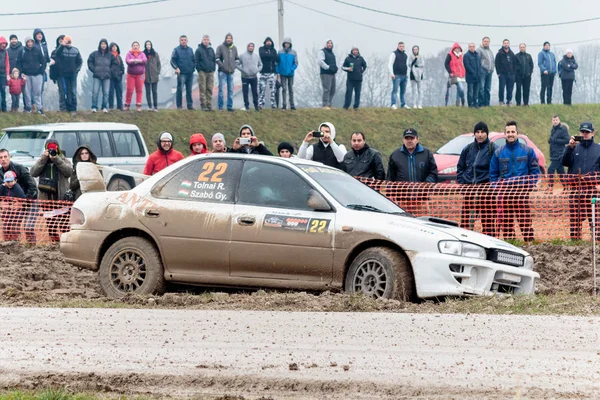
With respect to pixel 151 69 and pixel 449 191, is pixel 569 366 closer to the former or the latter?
pixel 449 191

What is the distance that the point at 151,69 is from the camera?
104 ft

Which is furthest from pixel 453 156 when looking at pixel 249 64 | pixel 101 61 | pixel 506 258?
pixel 506 258

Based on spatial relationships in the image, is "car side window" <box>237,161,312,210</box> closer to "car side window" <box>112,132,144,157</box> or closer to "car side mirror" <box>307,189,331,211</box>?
"car side mirror" <box>307,189,331,211</box>

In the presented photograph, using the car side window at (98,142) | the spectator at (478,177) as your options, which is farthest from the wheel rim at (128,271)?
the car side window at (98,142)

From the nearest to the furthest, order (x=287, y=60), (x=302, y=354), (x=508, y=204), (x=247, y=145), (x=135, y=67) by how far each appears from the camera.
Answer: (x=302, y=354)
(x=247, y=145)
(x=508, y=204)
(x=135, y=67)
(x=287, y=60)

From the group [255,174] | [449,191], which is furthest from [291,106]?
[255,174]

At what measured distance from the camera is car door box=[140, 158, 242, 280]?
438 inches

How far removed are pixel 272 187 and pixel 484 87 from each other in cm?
2678

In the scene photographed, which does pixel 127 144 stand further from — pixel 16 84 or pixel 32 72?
pixel 16 84

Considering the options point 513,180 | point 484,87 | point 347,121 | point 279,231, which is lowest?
point 279,231

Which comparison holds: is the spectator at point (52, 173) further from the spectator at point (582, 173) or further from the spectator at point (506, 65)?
the spectator at point (506, 65)

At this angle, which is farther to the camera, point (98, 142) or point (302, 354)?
point (98, 142)

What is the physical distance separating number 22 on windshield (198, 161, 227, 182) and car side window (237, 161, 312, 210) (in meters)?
0.24

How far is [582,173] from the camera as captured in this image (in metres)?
17.0
